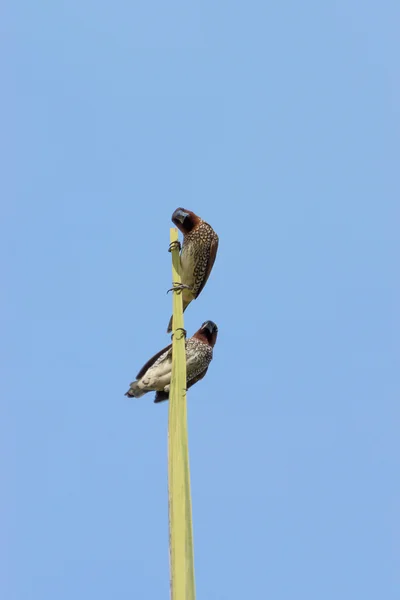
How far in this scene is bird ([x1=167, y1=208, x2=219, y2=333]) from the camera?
6.54 metres

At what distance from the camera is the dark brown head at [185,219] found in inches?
260

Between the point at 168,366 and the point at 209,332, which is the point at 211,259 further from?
the point at 168,366

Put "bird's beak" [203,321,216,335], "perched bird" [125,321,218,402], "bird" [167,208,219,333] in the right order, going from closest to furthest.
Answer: "perched bird" [125,321,218,402] < "bird" [167,208,219,333] < "bird's beak" [203,321,216,335]

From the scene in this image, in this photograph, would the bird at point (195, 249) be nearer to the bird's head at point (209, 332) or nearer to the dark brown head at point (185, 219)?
the dark brown head at point (185, 219)

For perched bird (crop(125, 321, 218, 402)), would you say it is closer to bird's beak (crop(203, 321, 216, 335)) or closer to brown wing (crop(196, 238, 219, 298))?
bird's beak (crop(203, 321, 216, 335))

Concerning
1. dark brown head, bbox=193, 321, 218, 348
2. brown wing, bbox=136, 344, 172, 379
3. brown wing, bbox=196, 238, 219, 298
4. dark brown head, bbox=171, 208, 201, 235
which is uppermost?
dark brown head, bbox=171, 208, 201, 235

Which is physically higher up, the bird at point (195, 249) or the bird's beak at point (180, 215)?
the bird's beak at point (180, 215)

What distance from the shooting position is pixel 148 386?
5.79m

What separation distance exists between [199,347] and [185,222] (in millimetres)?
1092

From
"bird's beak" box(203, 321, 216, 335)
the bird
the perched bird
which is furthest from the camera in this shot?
"bird's beak" box(203, 321, 216, 335)

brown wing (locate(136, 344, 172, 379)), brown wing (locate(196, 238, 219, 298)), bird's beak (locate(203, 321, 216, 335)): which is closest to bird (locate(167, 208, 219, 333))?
brown wing (locate(196, 238, 219, 298))

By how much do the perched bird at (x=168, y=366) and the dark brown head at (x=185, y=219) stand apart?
2.75ft

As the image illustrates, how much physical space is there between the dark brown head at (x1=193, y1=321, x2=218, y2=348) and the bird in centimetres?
29

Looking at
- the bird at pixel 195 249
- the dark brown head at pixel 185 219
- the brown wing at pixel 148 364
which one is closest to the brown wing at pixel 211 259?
the bird at pixel 195 249
